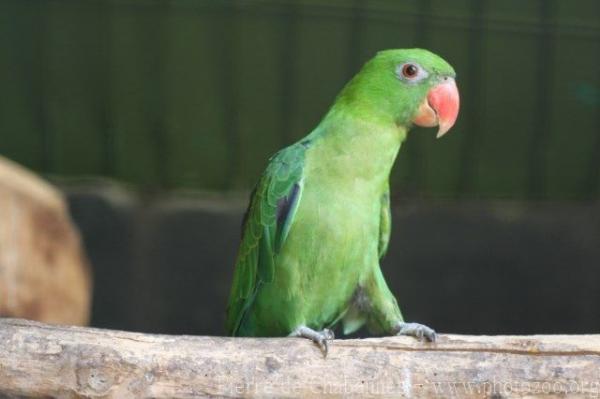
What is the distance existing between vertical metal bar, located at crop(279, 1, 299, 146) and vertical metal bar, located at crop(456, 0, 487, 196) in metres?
0.75

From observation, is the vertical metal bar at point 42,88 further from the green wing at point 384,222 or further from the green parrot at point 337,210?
the green wing at point 384,222

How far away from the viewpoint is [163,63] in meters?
4.62

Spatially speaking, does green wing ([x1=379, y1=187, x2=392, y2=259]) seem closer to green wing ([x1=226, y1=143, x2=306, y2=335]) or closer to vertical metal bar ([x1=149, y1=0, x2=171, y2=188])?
green wing ([x1=226, y1=143, x2=306, y2=335])

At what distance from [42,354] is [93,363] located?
0.12 m

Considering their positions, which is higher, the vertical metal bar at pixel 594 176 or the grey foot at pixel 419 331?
the grey foot at pixel 419 331

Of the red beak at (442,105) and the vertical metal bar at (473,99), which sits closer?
the red beak at (442,105)

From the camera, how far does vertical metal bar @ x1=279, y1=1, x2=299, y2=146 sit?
14.7 feet

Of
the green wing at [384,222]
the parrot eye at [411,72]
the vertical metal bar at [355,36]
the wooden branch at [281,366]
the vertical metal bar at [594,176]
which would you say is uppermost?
the parrot eye at [411,72]

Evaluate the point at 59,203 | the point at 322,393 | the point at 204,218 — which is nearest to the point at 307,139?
the point at 322,393

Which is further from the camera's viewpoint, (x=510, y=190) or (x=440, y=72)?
(x=510, y=190)

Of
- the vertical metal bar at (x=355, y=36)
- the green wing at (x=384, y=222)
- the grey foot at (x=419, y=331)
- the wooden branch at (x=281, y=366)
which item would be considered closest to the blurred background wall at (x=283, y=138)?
the vertical metal bar at (x=355, y=36)

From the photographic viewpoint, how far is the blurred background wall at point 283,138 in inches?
178

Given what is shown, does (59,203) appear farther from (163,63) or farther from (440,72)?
(440,72)

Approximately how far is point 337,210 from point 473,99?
5.93 feet
